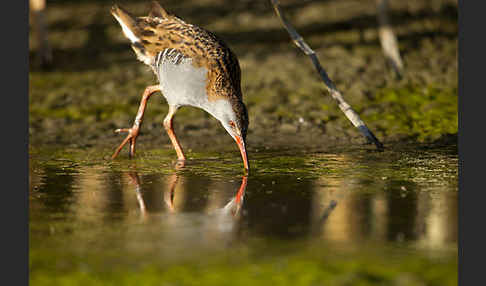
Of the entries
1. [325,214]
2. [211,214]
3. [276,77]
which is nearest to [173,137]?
[211,214]

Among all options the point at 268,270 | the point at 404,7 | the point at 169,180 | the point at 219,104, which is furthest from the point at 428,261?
the point at 404,7

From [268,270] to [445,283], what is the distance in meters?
1.21

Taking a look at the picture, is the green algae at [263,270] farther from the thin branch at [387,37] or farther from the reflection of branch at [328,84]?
the thin branch at [387,37]

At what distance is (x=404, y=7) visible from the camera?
63.3 ft

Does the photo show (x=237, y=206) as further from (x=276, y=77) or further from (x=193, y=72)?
(x=276, y=77)

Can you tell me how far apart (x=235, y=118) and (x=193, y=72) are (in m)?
0.85

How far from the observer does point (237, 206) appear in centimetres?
759

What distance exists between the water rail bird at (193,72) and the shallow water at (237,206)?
58 centimetres

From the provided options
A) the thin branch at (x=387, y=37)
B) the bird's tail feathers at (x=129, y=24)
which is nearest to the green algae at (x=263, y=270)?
the bird's tail feathers at (x=129, y=24)

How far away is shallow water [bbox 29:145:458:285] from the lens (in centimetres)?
610

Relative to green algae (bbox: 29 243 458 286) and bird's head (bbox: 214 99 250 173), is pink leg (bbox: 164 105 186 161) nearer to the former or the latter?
bird's head (bbox: 214 99 250 173)

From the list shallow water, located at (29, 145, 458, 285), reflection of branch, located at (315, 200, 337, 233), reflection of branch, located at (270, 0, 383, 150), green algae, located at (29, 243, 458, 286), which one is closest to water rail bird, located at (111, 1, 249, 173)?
shallow water, located at (29, 145, 458, 285)

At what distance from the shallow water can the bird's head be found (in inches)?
16.3

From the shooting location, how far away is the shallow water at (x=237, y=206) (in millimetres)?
6098
